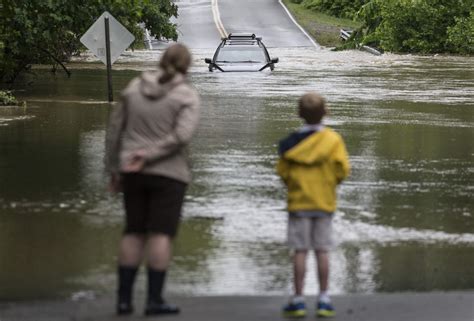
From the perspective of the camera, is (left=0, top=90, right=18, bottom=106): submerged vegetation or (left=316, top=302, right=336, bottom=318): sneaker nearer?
(left=316, top=302, right=336, bottom=318): sneaker

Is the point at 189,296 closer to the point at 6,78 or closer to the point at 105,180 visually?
the point at 105,180

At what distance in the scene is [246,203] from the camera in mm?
11898

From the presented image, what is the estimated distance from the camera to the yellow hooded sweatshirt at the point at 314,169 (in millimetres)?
7309

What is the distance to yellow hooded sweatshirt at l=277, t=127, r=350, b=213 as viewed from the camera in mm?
7309

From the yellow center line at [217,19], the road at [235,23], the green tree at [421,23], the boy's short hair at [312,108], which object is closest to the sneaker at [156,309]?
the boy's short hair at [312,108]

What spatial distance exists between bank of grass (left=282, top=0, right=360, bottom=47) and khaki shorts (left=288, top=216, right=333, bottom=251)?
52492 millimetres

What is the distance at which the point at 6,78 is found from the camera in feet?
102

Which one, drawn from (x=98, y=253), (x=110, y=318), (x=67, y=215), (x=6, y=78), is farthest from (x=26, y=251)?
(x=6, y=78)

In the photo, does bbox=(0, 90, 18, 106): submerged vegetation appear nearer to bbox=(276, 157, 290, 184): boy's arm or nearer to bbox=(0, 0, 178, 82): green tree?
bbox=(0, 0, 178, 82): green tree

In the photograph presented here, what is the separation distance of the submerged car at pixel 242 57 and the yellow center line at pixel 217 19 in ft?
93.9

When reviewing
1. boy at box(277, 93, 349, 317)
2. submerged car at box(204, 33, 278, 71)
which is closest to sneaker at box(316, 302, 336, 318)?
boy at box(277, 93, 349, 317)

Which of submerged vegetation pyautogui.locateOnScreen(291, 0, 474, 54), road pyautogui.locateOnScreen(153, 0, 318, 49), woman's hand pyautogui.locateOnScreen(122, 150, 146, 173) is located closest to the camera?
woman's hand pyautogui.locateOnScreen(122, 150, 146, 173)

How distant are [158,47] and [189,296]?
1896 inches

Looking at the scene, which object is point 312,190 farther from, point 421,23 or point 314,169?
point 421,23
